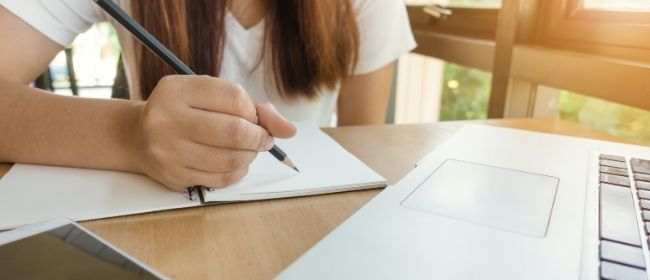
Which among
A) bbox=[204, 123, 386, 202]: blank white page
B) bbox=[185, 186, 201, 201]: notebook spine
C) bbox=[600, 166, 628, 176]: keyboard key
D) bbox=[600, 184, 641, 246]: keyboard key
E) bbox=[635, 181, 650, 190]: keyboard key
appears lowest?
bbox=[185, 186, 201, 201]: notebook spine

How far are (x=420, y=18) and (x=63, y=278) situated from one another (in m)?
1.40

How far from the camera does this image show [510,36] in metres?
0.97

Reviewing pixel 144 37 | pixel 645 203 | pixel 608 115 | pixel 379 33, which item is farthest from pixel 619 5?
pixel 144 37

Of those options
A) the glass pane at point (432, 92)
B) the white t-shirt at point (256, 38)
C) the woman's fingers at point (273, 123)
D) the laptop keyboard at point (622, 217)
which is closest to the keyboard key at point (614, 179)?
the laptop keyboard at point (622, 217)

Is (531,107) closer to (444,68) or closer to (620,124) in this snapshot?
(620,124)

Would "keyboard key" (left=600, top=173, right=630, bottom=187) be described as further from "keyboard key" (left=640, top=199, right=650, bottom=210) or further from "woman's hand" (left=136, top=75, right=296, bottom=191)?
"woman's hand" (left=136, top=75, right=296, bottom=191)

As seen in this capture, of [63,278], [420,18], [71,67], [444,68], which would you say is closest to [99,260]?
[63,278]

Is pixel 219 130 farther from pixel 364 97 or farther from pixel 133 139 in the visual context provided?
pixel 364 97

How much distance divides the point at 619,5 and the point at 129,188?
0.94 metres

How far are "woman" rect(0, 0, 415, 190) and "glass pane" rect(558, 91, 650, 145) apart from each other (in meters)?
0.40

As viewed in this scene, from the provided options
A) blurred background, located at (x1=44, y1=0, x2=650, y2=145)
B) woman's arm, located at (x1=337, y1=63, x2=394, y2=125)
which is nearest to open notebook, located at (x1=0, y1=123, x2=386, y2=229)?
blurred background, located at (x1=44, y1=0, x2=650, y2=145)

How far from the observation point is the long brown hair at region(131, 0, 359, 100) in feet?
2.19

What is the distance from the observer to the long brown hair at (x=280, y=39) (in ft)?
2.19

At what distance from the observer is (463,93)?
5.09 feet
